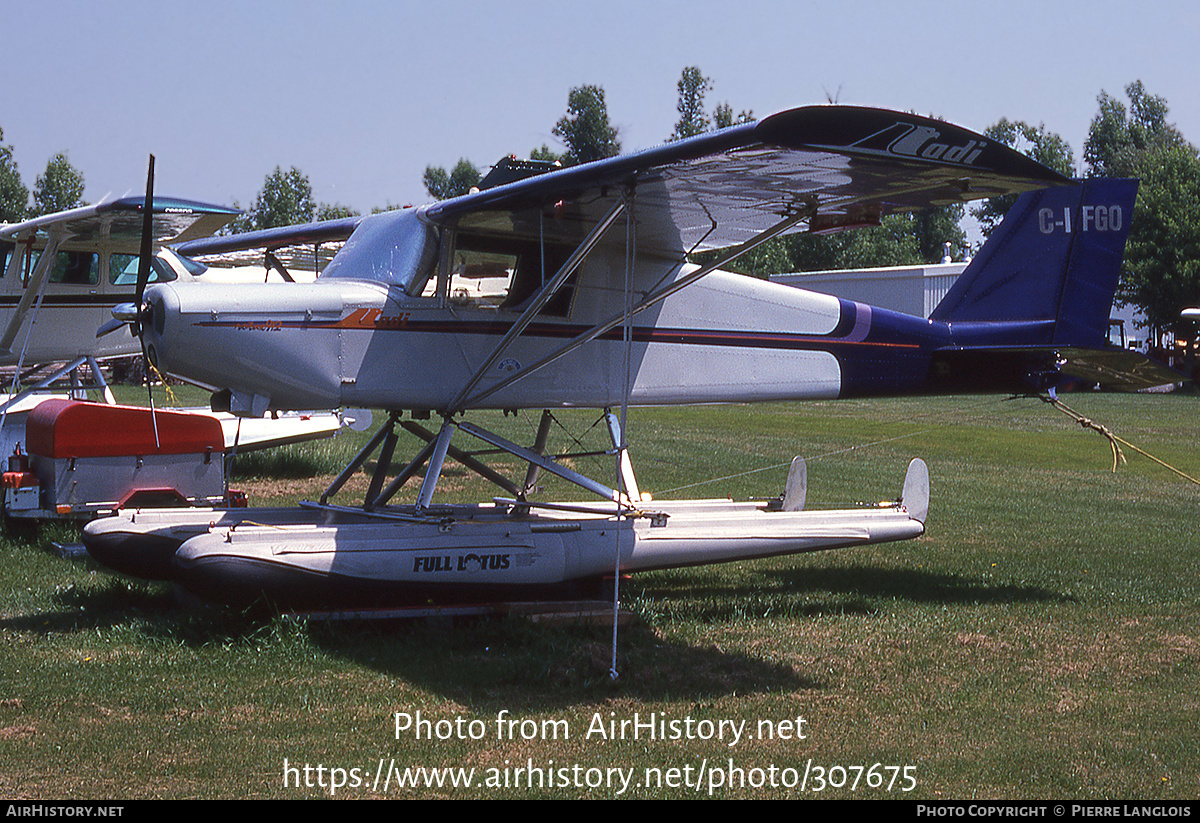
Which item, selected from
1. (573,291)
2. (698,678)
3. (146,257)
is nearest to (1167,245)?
(573,291)

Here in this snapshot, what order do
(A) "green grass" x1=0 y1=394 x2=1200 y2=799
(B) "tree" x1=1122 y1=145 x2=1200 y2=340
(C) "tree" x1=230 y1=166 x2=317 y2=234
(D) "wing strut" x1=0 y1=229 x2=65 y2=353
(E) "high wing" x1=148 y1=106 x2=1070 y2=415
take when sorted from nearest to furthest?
(A) "green grass" x1=0 y1=394 x2=1200 y2=799, (E) "high wing" x1=148 y1=106 x2=1070 y2=415, (D) "wing strut" x1=0 y1=229 x2=65 y2=353, (B) "tree" x1=1122 y1=145 x2=1200 y2=340, (C) "tree" x1=230 y1=166 x2=317 y2=234

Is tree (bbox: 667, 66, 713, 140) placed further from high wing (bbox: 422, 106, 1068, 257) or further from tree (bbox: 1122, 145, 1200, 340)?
high wing (bbox: 422, 106, 1068, 257)

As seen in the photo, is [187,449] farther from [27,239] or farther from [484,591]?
[27,239]

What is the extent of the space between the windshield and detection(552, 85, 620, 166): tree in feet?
249

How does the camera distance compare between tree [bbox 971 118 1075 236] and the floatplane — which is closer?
the floatplane

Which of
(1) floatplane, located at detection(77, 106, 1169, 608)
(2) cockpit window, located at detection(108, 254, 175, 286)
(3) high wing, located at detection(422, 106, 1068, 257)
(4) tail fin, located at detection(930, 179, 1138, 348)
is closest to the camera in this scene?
(3) high wing, located at detection(422, 106, 1068, 257)

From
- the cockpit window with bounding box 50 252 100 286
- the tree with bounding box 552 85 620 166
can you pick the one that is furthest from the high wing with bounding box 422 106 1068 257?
the tree with bounding box 552 85 620 166

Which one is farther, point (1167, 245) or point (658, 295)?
point (1167, 245)

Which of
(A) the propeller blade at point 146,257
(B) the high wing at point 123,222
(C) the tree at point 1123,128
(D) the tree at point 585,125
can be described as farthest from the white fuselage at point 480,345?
(C) the tree at point 1123,128

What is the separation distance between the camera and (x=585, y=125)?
83812 mm

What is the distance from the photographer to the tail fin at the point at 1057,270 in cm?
984

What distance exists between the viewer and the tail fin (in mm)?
9844

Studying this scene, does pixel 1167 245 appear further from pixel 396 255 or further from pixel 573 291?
pixel 396 255

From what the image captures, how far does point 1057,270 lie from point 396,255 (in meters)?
6.01
